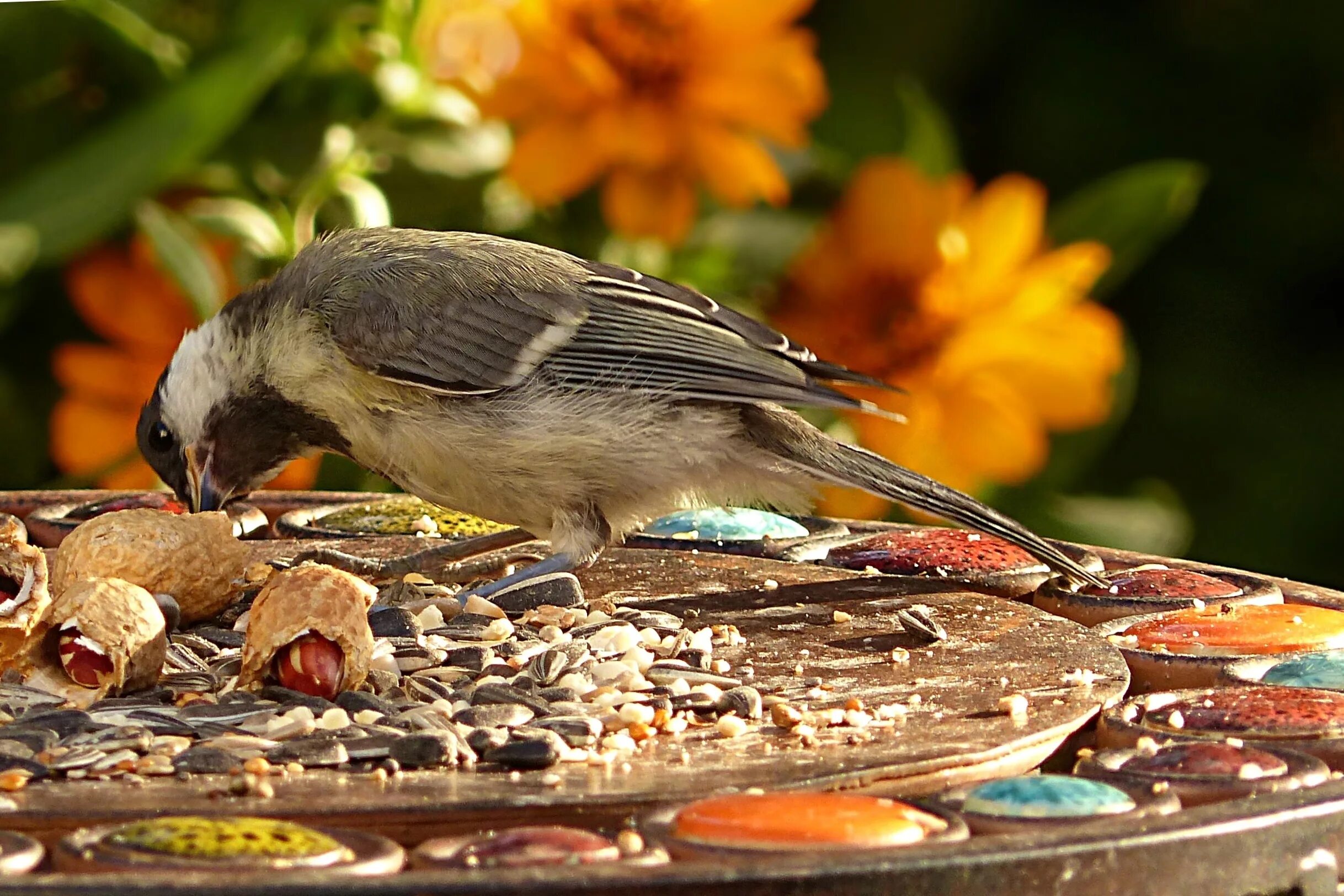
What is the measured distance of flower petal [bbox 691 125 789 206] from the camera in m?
3.19

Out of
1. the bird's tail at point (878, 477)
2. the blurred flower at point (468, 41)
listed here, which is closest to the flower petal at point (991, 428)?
the bird's tail at point (878, 477)

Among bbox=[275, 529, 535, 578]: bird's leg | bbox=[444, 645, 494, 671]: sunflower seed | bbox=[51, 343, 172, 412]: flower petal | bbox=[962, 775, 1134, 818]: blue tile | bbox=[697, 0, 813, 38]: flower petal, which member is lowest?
bbox=[962, 775, 1134, 818]: blue tile

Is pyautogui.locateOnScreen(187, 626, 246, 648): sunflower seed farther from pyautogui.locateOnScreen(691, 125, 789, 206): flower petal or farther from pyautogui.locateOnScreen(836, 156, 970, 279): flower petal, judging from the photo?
pyautogui.locateOnScreen(836, 156, 970, 279): flower petal

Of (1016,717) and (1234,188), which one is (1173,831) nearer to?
(1016,717)

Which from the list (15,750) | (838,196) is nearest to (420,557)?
(15,750)

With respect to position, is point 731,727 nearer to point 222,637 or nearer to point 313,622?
point 313,622

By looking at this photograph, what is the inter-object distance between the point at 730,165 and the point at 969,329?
0.50m

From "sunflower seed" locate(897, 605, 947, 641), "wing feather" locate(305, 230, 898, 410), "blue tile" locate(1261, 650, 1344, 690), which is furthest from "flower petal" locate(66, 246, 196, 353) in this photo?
"blue tile" locate(1261, 650, 1344, 690)

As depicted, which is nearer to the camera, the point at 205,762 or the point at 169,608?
the point at 205,762

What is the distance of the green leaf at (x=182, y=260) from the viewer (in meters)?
3.25

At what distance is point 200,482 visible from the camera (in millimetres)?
2844

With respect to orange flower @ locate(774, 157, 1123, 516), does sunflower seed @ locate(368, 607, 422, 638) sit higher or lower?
lower

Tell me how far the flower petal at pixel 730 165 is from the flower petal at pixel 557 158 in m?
0.18

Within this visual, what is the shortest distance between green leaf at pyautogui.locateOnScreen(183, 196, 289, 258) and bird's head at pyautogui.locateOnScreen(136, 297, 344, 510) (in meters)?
0.50
